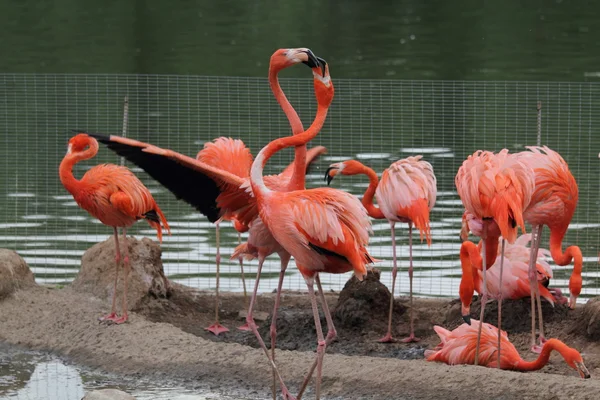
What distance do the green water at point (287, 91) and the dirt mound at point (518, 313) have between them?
1.10 meters

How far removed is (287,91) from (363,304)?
3.89 meters

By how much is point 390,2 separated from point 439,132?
82.3 feet

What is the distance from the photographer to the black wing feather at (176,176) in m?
6.11

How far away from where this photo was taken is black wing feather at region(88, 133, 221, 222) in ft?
20.0

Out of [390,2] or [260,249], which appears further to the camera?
[390,2]

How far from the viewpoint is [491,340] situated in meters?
6.43

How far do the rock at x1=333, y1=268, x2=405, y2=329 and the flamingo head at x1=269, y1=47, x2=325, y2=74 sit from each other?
6.68 ft

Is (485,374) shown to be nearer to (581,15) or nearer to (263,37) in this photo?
(263,37)

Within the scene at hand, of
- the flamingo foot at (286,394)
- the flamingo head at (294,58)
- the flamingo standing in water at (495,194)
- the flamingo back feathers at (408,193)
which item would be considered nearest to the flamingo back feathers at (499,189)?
the flamingo standing in water at (495,194)

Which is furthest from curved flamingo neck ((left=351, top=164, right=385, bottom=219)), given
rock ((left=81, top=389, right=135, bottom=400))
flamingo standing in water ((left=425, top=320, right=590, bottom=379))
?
rock ((left=81, top=389, right=135, bottom=400))

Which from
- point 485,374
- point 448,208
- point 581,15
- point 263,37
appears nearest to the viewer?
point 485,374

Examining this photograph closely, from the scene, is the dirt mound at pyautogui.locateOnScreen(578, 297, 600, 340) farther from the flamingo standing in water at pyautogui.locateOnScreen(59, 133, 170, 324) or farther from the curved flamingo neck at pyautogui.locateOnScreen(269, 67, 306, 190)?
the flamingo standing in water at pyautogui.locateOnScreen(59, 133, 170, 324)

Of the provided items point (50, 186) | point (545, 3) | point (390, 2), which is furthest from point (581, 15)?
point (50, 186)

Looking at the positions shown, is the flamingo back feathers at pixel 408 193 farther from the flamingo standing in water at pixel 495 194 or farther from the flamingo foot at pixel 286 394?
the flamingo foot at pixel 286 394
